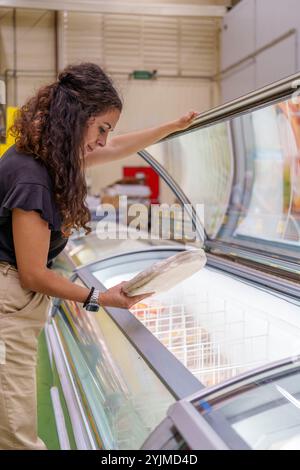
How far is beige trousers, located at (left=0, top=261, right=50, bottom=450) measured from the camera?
1.50 metres

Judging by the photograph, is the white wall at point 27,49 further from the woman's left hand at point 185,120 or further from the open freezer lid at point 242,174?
the woman's left hand at point 185,120

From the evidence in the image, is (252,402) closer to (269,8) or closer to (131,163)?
(269,8)

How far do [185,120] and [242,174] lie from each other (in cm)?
237

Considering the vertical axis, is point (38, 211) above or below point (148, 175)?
below

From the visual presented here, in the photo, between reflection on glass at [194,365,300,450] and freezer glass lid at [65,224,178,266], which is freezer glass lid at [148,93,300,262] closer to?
freezer glass lid at [65,224,178,266]

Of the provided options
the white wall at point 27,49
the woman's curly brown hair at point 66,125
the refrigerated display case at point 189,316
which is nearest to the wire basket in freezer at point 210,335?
the refrigerated display case at point 189,316

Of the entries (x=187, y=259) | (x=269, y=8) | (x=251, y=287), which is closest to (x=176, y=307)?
(x=251, y=287)

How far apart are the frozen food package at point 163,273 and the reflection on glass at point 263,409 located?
0.45 meters

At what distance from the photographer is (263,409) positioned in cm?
111

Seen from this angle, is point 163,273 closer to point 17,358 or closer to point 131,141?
point 17,358

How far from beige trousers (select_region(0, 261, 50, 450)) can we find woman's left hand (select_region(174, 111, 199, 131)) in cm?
88

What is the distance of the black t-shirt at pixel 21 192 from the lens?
1383 mm

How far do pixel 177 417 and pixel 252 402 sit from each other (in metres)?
0.18

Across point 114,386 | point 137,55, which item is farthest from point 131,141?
point 137,55
